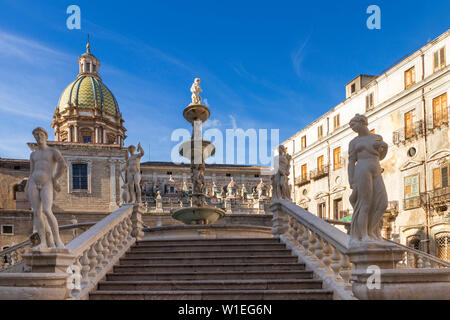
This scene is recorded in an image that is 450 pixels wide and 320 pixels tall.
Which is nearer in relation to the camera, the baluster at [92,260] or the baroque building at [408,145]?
the baluster at [92,260]

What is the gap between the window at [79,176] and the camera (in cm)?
3697

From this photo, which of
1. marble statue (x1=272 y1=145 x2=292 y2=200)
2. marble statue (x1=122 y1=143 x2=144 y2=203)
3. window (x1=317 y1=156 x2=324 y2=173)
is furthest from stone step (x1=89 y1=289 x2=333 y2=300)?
window (x1=317 y1=156 x2=324 y2=173)

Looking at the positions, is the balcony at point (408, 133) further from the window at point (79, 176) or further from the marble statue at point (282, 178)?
the window at point (79, 176)

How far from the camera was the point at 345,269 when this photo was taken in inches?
259

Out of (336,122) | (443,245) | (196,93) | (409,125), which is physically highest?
(336,122)

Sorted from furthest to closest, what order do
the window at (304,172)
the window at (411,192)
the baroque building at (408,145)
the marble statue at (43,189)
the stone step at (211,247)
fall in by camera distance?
the window at (304,172)
the window at (411,192)
the baroque building at (408,145)
the stone step at (211,247)
the marble statue at (43,189)

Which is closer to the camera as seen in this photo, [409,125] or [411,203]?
[411,203]

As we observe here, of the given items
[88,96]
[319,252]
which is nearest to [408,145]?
[319,252]

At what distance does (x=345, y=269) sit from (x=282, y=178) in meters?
3.16

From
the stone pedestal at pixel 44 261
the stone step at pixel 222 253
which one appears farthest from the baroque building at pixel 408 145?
the stone pedestal at pixel 44 261

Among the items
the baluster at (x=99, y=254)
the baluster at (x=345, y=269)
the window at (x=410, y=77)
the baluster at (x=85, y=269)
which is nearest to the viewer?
the baluster at (x=345, y=269)

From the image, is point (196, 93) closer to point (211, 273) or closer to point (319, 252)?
point (211, 273)

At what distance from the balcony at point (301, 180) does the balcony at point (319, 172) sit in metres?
0.68
